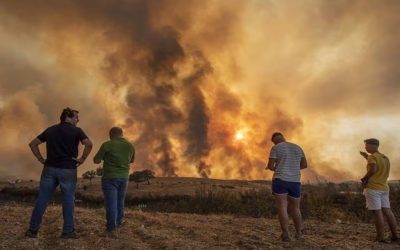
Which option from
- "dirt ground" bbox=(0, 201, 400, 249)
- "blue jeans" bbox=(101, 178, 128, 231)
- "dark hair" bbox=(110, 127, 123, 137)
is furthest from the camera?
"dark hair" bbox=(110, 127, 123, 137)

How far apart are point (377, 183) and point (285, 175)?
107 inches

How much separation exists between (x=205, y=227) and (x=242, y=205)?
8.50 meters

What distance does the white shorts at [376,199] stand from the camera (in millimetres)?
12625

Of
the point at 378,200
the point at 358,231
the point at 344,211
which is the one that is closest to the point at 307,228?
the point at 358,231

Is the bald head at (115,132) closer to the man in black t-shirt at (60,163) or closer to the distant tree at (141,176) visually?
the man in black t-shirt at (60,163)

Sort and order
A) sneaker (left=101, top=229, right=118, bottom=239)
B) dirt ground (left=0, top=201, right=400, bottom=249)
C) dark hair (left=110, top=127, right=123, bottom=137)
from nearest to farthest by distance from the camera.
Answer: dirt ground (left=0, top=201, right=400, bottom=249), sneaker (left=101, top=229, right=118, bottom=239), dark hair (left=110, top=127, right=123, bottom=137)

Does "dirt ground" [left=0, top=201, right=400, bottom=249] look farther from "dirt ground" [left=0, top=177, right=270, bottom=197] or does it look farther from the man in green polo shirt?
"dirt ground" [left=0, top=177, right=270, bottom=197]

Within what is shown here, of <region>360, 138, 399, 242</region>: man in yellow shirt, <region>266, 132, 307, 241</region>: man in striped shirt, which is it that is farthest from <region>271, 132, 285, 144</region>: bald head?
<region>360, 138, 399, 242</region>: man in yellow shirt

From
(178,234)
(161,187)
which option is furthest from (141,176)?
(178,234)

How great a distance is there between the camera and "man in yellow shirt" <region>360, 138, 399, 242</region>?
1263 centimetres

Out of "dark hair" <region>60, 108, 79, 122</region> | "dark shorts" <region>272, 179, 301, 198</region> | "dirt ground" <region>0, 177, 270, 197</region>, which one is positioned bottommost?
"dark shorts" <region>272, 179, 301, 198</region>

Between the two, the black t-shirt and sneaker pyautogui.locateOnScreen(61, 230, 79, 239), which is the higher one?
the black t-shirt

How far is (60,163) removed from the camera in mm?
10711

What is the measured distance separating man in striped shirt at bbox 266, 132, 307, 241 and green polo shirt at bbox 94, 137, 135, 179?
3.42 meters
